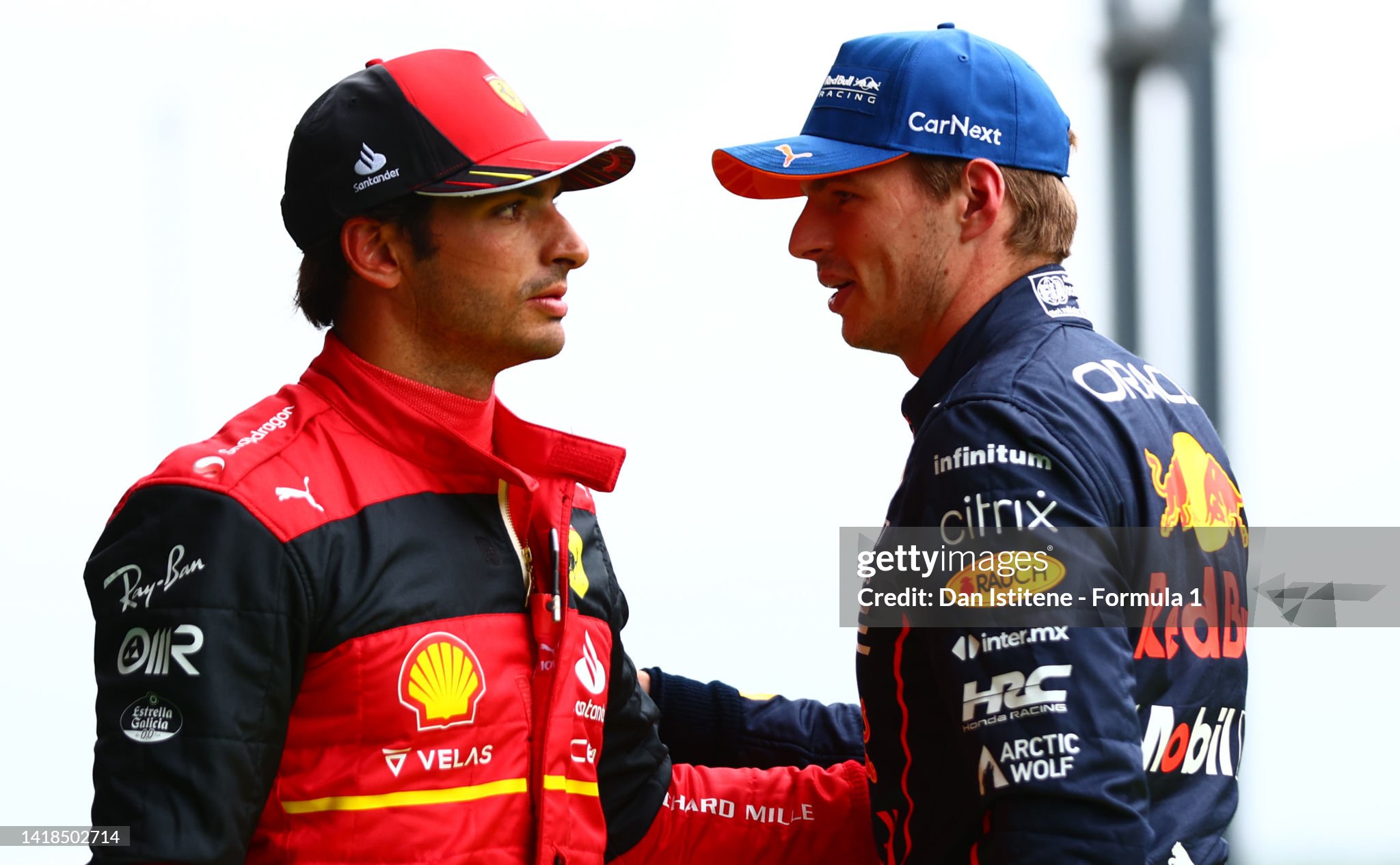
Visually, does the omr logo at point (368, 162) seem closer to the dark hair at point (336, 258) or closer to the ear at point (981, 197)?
the dark hair at point (336, 258)

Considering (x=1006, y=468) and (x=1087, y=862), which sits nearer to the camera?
(x=1087, y=862)

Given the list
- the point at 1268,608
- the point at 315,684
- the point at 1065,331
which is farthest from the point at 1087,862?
the point at 1268,608

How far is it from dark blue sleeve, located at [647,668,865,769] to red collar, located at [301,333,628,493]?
1.36 feet

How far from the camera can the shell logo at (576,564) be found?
147cm

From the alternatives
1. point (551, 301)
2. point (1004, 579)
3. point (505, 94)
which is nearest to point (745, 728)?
point (551, 301)

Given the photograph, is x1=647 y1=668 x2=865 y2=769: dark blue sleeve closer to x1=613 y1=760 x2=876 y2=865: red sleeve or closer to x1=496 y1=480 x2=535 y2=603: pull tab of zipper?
x1=613 y1=760 x2=876 y2=865: red sleeve

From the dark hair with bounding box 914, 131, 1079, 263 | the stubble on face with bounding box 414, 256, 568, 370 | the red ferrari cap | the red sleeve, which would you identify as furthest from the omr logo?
the red sleeve

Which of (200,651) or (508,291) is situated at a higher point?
(508,291)

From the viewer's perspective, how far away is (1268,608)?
257 cm

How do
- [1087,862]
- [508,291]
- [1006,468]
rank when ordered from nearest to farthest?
[1087,862], [1006,468], [508,291]

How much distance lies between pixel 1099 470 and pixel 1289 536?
5.76ft

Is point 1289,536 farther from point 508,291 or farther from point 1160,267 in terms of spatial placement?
point 508,291

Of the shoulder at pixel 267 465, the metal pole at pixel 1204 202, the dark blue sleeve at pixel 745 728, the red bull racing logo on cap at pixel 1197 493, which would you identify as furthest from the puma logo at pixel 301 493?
the metal pole at pixel 1204 202

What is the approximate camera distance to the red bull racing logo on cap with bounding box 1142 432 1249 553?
1.23 metres
